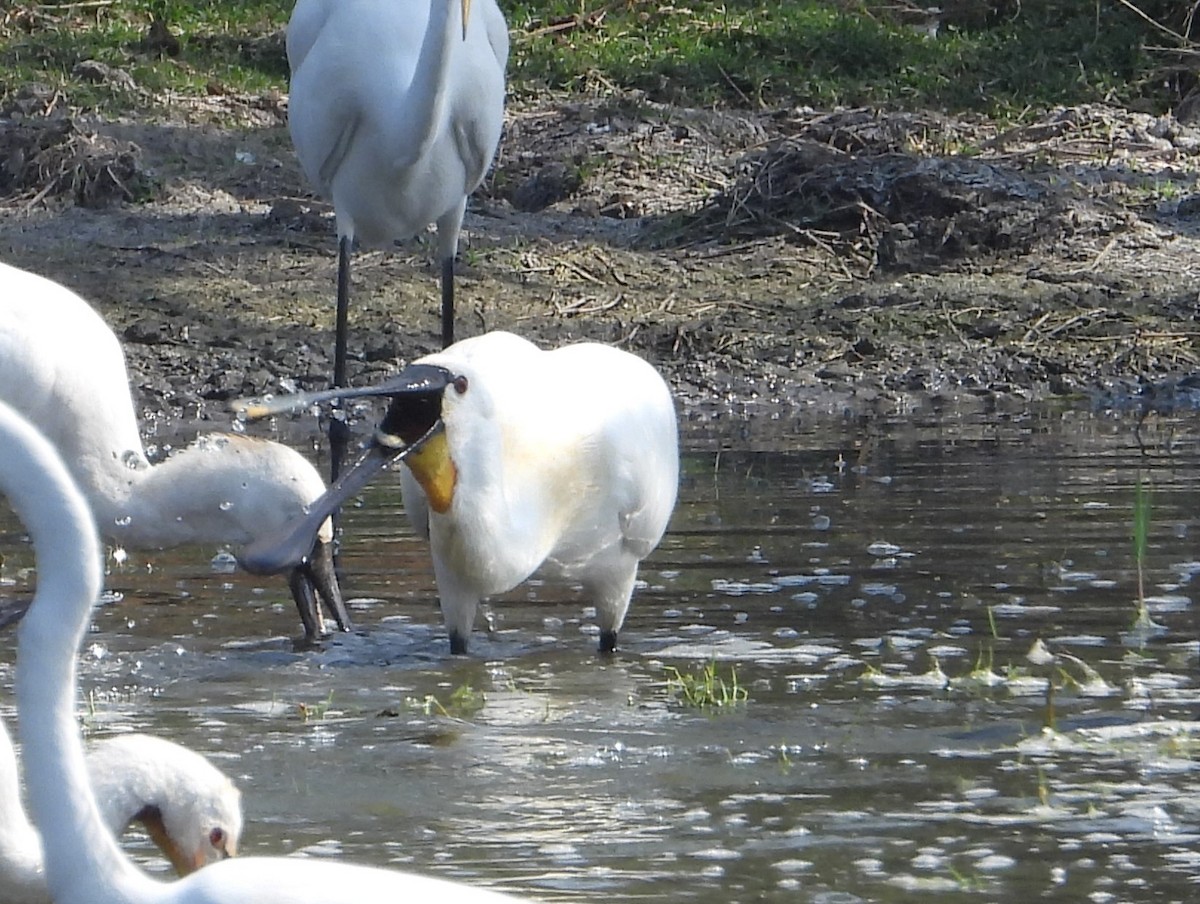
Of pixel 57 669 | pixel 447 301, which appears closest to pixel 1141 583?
pixel 57 669

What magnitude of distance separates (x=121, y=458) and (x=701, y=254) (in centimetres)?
597

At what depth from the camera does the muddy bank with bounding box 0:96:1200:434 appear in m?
11.0

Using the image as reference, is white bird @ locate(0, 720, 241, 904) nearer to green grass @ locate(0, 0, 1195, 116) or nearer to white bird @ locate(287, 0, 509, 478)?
white bird @ locate(287, 0, 509, 478)

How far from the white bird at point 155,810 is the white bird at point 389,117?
4.95 meters

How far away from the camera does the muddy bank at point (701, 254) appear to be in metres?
11.0

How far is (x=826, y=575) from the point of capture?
6.98 meters

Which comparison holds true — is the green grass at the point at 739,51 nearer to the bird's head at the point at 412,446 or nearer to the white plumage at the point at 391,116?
the white plumage at the point at 391,116

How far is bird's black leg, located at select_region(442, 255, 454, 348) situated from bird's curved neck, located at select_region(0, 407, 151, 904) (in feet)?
21.3

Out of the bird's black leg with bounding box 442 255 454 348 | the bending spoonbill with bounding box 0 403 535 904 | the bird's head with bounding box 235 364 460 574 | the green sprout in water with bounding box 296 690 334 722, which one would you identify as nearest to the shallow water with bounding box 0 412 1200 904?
the green sprout in water with bounding box 296 690 334 722

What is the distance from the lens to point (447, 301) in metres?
9.76

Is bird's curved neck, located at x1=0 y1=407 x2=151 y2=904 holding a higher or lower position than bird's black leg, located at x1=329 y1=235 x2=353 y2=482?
higher

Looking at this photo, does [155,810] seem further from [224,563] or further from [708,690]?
[224,563]

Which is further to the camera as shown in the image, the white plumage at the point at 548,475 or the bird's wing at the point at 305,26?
the bird's wing at the point at 305,26

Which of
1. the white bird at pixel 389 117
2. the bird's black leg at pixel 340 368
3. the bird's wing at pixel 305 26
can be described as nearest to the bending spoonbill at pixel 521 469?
the bird's black leg at pixel 340 368
